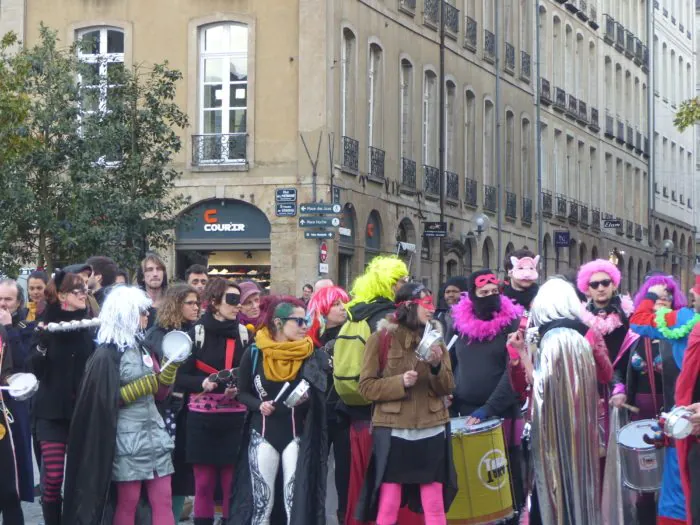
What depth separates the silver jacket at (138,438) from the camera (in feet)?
30.7

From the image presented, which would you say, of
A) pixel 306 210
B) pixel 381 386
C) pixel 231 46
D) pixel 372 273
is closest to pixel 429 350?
pixel 381 386

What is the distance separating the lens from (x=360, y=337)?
10.5 metres

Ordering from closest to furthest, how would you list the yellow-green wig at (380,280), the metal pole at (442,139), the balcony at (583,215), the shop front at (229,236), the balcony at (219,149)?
1. the yellow-green wig at (380,280)
2. the shop front at (229,236)
3. the balcony at (219,149)
4. the metal pole at (442,139)
5. the balcony at (583,215)


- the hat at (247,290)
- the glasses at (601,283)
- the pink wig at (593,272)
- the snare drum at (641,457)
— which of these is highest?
the pink wig at (593,272)

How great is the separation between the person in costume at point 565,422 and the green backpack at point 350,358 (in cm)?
131

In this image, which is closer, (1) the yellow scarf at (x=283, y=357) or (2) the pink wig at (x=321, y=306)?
(1) the yellow scarf at (x=283, y=357)

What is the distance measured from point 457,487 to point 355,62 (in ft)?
78.4

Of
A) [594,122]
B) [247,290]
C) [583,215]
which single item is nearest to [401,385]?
[247,290]

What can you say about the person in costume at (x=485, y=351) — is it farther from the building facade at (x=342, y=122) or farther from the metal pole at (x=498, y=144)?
the metal pole at (x=498, y=144)

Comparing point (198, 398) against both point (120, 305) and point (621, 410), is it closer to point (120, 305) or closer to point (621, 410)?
point (120, 305)

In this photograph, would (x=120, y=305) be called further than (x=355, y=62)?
No

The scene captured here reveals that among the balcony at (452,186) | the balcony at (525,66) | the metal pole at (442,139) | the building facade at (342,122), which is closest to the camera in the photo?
the building facade at (342,122)

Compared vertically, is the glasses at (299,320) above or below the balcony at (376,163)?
→ below

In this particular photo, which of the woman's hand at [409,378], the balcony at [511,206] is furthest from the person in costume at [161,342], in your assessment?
the balcony at [511,206]
